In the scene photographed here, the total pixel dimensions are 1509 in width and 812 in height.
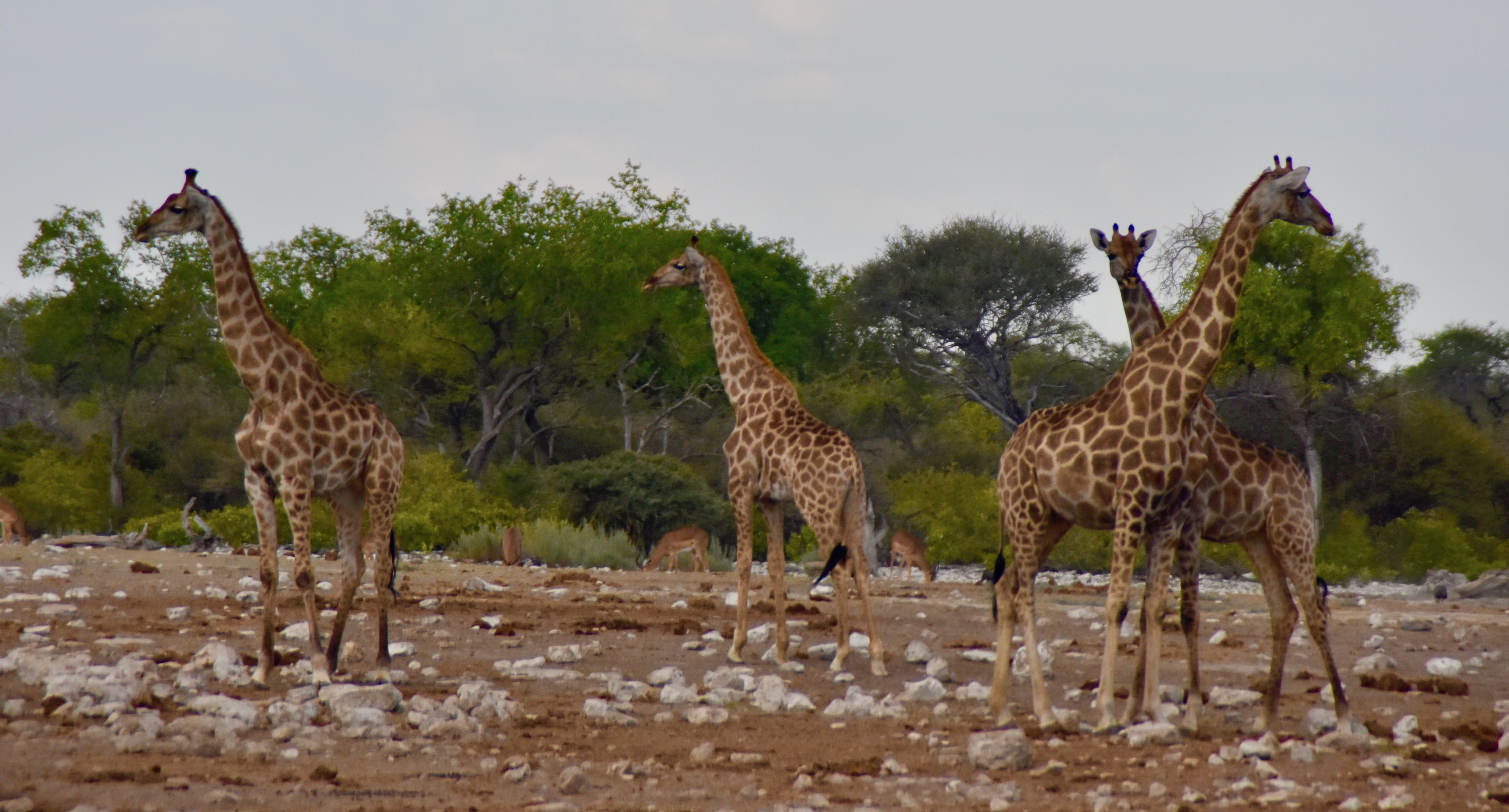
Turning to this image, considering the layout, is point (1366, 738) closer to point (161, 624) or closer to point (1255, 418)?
point (161, 624)

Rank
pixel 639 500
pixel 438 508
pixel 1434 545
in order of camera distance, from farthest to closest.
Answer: pixel 639 500
pixel 1434 545
pixel 438 508

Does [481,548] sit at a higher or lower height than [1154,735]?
higher

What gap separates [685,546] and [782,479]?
1196cm

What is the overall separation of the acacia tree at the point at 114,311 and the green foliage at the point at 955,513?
20.3 meters

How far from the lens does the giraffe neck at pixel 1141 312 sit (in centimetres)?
968

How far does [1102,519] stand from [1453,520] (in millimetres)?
25633

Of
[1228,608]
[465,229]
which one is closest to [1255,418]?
[1228,608]

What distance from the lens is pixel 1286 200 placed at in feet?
27.1

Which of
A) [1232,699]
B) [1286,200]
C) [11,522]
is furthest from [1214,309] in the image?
[11,522]

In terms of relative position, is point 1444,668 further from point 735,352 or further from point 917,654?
point 735,352

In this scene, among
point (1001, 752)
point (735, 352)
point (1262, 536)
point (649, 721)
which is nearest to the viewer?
point (1001, 752)

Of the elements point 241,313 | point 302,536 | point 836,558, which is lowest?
point 836,558

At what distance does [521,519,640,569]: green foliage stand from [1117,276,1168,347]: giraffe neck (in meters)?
15.5

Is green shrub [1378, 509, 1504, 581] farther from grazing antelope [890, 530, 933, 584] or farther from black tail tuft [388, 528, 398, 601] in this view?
black tail tuft [388, 528, 398, 601]
